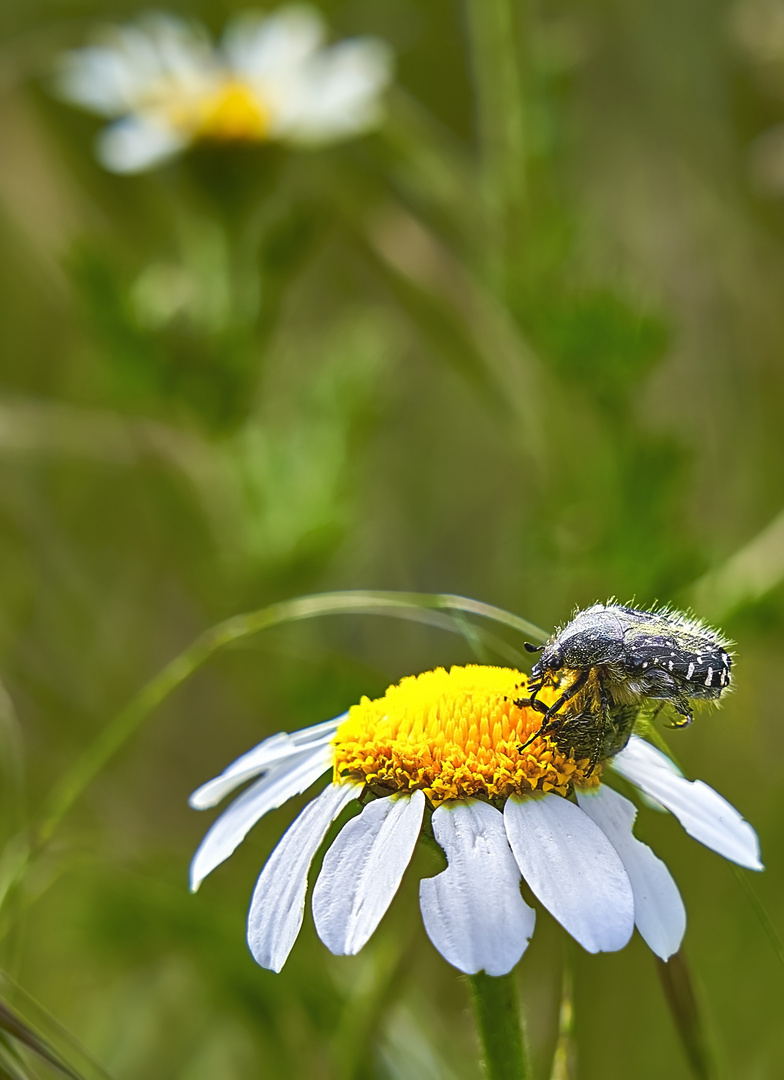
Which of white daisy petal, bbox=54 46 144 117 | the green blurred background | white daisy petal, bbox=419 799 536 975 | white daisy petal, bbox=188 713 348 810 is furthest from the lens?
white daisy petal, bbox=54 46 144 117

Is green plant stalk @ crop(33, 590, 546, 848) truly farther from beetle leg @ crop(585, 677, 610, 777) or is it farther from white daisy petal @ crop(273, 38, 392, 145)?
white daisy petal @ crop(273, 38, 392, 145)

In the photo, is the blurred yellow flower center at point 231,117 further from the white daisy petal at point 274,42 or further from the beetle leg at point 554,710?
the beetle leg at point 554,710

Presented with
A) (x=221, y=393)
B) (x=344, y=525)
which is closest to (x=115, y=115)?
(x=221, y=393)

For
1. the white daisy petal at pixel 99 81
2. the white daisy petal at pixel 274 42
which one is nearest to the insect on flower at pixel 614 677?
the white daisy petal at pixel 99 81

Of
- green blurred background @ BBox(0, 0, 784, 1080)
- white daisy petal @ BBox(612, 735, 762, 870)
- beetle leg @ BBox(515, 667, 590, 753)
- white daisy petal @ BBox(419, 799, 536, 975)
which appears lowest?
white daisy petal @ BBox(419, 799, 536, 975)

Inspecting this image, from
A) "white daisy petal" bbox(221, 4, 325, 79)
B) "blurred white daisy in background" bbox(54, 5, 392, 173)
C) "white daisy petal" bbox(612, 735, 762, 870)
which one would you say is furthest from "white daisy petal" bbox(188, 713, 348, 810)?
"white daisy petal" bbox(221, 4, 325, 79)

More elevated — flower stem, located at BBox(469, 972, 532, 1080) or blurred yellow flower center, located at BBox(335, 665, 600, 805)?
blurred yellow flower center, located at BBox(335, 665, 600, 805)

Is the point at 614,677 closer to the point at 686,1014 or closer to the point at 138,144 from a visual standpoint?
the point at 686,1014
